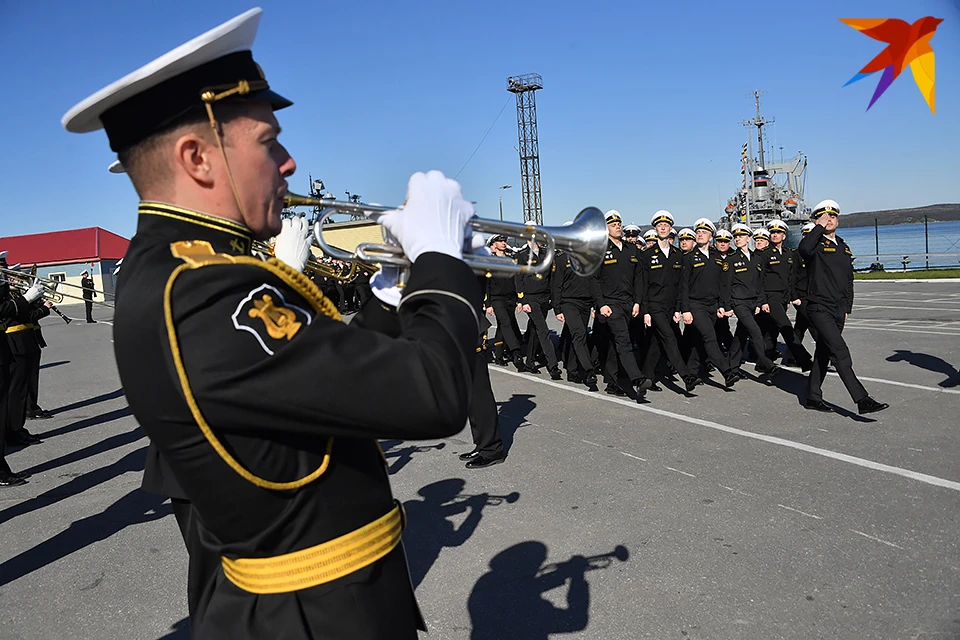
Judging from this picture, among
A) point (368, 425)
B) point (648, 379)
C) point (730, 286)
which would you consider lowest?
point (648, 379)

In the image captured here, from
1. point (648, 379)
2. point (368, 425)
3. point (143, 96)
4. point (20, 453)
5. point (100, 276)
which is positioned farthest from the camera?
point (100, 276)

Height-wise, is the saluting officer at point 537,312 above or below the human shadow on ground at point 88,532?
above

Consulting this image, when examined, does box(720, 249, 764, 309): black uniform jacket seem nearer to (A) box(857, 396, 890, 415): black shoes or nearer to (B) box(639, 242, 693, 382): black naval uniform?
(B) box(639, 242, 693, 382): black naval uniform

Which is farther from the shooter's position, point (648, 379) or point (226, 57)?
point (648, 379)

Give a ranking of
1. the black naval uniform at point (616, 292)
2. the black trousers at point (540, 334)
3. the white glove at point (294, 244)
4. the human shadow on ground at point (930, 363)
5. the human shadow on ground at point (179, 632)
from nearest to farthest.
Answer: the white glove at point (294, 244)
the human shadow on ground at point (179, 632)
the human shadow on ground at point (930, 363)
the black naval uniform at point (616, 292)
the black trousers at point (540, 334)

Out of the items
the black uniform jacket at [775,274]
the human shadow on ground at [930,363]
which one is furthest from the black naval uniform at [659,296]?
the human shadow on ground at [930,363]

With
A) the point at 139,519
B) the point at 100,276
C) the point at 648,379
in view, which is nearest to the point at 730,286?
the point at 648,379

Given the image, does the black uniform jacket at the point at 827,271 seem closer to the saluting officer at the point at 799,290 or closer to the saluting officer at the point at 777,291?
the saluting officer at the point at 799,290

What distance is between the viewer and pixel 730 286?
1004 cm

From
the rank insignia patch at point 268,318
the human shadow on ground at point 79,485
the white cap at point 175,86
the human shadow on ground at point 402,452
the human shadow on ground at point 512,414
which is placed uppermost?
the white cap at point 175,86

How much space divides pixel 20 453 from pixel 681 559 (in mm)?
7066

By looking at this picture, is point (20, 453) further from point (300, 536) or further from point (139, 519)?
point (300, 536)

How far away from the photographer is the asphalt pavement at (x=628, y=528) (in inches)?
139

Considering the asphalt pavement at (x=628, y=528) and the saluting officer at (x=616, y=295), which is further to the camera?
the saluting officer at (x=616, y=295)
